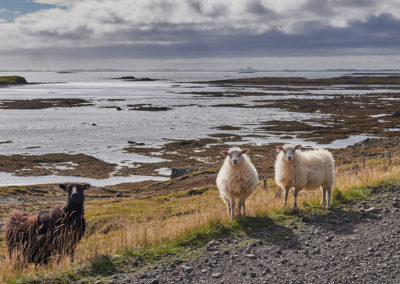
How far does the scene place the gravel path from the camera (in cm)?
669

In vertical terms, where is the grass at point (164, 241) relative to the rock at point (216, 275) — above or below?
below

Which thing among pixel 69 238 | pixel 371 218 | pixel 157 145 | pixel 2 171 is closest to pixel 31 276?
pixel 69 238

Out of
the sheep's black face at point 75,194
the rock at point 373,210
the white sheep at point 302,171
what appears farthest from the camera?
the white sheep at point 302,171

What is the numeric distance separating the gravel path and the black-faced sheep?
256cm

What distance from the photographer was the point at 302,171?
1155 cm

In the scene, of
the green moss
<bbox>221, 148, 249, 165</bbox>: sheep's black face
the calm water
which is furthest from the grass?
the calm water

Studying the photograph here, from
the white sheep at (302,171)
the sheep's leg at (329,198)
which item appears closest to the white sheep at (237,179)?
the white sheep at (302,171)

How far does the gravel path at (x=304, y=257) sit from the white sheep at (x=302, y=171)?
186 centimetres

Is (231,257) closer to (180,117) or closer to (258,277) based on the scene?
(258,277)

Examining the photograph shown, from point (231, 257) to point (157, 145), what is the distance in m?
50.3

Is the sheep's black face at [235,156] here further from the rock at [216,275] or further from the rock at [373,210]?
the rock at [216,275]

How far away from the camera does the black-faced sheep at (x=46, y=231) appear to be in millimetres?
8727

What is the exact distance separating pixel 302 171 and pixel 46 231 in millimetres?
7058

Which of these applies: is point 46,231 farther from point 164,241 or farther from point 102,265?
point 164,241
